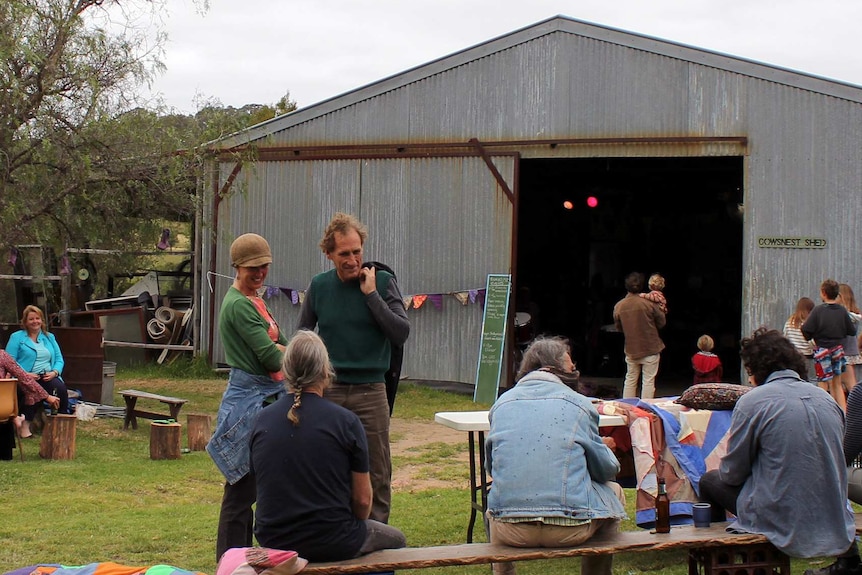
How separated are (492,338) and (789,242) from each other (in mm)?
4051

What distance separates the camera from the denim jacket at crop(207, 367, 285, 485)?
15.9 ft

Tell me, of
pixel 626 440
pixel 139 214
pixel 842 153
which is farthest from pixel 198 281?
pixel 626 440

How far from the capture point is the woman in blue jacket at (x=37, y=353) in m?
10.1

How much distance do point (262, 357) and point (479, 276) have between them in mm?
9198

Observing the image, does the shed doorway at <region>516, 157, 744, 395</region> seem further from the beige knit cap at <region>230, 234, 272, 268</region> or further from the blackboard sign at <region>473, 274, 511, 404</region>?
the beige knit cap at <region>230, 234, 272, 268</region>

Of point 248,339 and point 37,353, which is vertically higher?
point 248,339

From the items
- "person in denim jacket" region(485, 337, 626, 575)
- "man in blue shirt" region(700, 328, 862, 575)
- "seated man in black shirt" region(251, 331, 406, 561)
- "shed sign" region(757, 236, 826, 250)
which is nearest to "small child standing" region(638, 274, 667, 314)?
"shed sign" region(757, 236, 826, 250)

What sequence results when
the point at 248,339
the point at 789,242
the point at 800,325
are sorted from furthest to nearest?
the point at 789,242, the point at 800,325, the point at 248,339

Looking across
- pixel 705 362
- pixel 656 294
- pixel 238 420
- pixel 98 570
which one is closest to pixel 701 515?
pixel 238 420

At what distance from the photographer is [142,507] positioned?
7.32 metres

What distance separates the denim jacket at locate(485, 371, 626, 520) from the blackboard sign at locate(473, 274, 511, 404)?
30.9 ft

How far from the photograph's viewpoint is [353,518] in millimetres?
4145

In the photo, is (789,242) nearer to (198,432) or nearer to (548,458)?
(198,432)

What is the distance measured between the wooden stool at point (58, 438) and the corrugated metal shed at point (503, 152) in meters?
5.45
